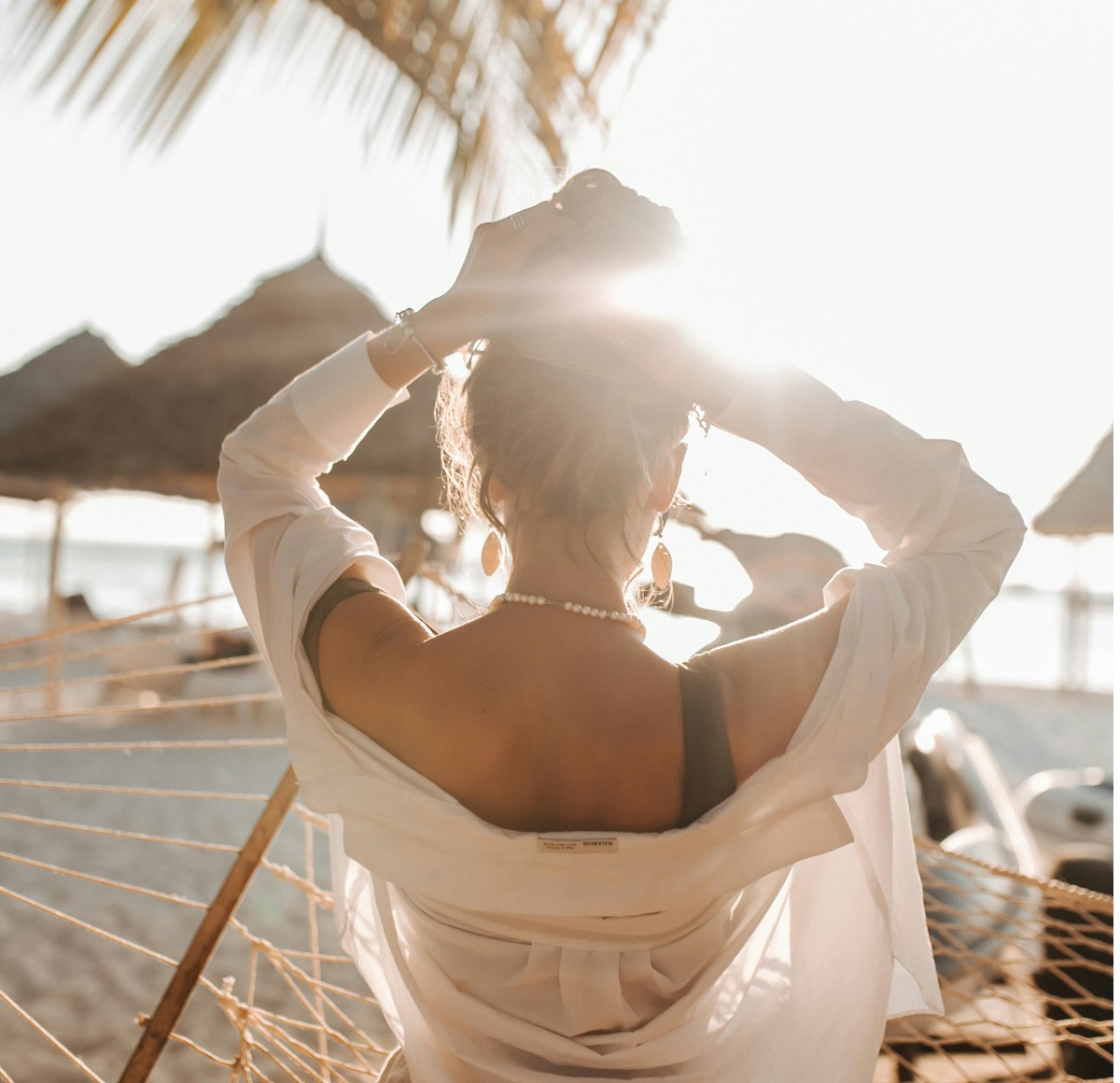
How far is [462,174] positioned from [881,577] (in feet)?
4.75

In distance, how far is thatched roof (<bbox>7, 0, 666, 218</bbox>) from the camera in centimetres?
142

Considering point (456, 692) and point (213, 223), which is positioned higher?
point (213, 223)

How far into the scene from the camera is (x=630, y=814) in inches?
28.0

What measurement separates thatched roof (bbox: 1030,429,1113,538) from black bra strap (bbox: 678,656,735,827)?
172 inches

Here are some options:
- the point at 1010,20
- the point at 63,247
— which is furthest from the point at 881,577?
the point at 63,247

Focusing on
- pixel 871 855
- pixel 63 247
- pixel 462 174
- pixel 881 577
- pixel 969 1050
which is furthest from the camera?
pixel 63 247

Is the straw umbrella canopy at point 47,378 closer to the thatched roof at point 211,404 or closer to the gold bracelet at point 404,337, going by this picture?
the thatched roof at point 211,404

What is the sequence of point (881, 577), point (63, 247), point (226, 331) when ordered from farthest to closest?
1. point (226, 331)
2. point (63, 247)
3. point (881, 577)

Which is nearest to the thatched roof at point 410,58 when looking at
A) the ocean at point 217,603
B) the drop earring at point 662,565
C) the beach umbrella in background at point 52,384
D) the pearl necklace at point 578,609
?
the drop earring at point 662,565

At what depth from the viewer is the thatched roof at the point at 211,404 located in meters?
5.84

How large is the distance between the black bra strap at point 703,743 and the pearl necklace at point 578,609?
0.22 ft

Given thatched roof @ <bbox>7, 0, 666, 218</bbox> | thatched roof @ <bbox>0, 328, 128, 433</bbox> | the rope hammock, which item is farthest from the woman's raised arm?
thatched roof @ <bbox>0, 328, 128, 433</bbox>

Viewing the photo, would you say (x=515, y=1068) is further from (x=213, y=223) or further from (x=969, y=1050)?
(x=213, y=223)

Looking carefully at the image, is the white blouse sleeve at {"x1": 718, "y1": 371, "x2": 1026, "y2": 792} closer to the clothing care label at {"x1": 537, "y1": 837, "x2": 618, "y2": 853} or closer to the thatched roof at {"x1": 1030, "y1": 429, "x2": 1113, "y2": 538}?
the clothing care label at {"x1": 537, "y1": 837, "x2": 618, "y2": 853}
